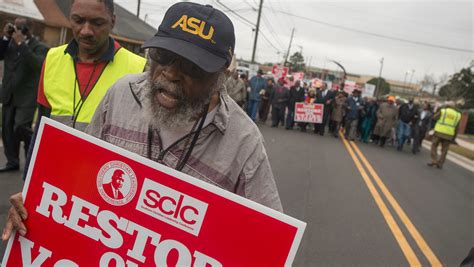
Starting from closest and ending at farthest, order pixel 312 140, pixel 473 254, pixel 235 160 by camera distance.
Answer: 1. pixel 235 160
2. pixel 473 254
3. pixel 312 140

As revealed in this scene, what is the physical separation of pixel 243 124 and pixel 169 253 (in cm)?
58

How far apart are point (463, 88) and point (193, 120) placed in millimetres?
47407

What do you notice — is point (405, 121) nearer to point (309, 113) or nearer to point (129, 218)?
point (309, 113)

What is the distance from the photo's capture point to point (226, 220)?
1.65m

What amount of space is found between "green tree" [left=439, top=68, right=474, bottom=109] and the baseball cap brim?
44680 mm

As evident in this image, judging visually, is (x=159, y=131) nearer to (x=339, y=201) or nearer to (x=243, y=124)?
(x=243, y=124)

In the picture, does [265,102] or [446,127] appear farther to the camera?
[265,102]

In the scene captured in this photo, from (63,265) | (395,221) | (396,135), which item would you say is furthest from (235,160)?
(396,135)

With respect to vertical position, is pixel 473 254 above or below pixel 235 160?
below

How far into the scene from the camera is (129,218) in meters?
1.70

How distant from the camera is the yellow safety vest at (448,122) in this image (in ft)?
40.7

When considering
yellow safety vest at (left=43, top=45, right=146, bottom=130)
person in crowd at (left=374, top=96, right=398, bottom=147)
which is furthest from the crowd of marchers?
yellow safety vest at (left=43, top=45, right=146, bottom=130)

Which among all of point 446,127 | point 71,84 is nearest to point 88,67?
point 71,84

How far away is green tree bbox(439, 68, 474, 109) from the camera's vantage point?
42562 millimetres
